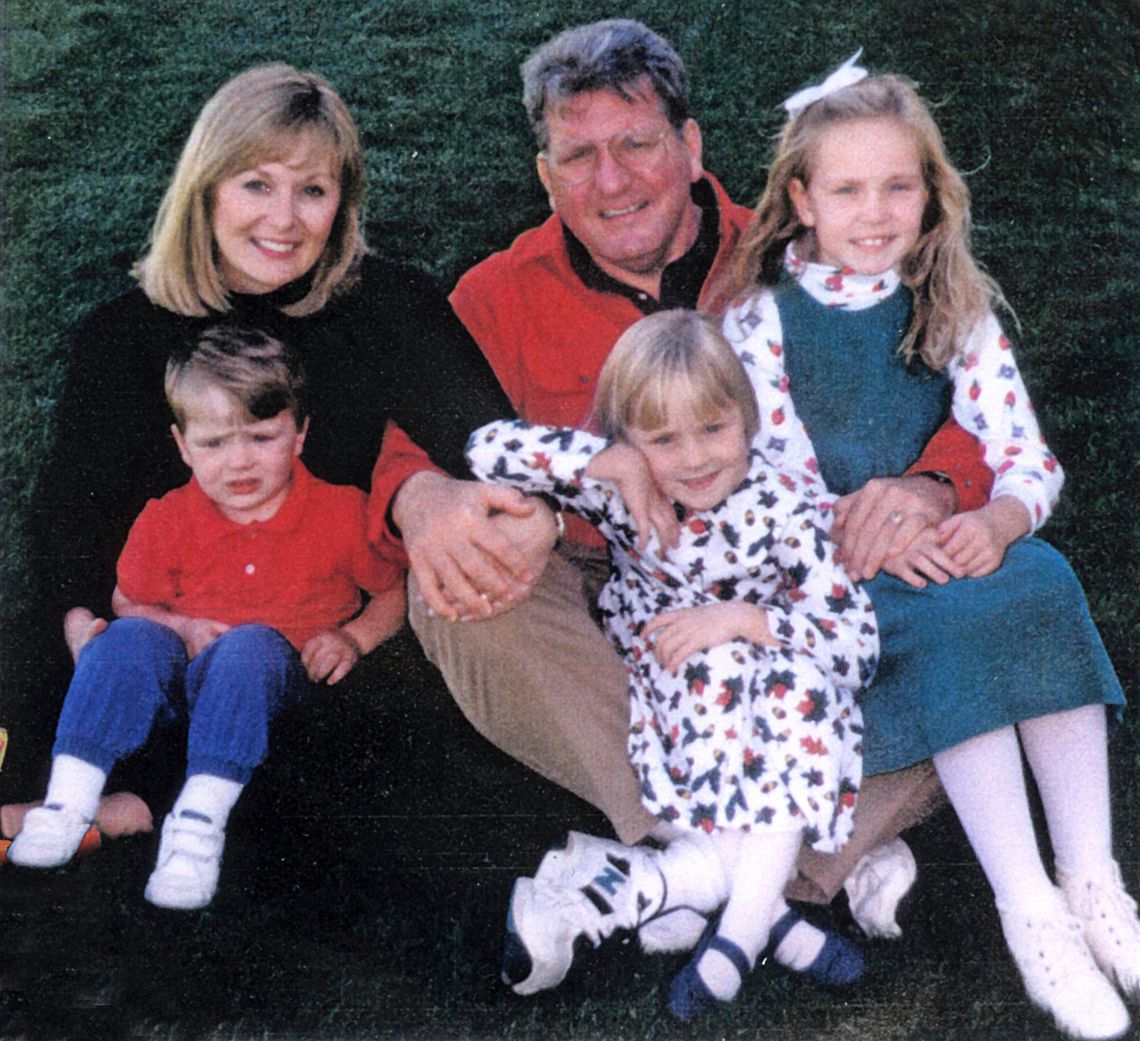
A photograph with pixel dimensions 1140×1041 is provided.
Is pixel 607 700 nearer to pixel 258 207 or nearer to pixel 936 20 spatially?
pixel 258 207

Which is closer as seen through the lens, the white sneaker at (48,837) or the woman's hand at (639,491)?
the woman's hand at (639,491)

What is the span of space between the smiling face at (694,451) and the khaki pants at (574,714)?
14.1 inches

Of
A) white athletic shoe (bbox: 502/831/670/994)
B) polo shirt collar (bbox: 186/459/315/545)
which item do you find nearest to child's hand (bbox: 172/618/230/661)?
polo shirt collar (bbox: 186/459/315/545)

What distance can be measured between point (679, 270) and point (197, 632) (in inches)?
51.2

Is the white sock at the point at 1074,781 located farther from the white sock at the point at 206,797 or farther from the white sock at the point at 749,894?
the white sock at the point at 206,797

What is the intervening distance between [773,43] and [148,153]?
1.42m

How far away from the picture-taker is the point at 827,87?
285cm

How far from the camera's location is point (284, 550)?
9.30ft

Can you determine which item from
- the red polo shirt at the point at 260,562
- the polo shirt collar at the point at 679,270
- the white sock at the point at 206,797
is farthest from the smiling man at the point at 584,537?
the white sock at the point at 206,797

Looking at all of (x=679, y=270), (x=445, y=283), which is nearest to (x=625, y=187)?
(x=679, y=270)

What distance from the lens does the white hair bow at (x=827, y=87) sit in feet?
9.32

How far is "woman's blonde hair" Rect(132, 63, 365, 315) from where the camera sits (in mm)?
2861

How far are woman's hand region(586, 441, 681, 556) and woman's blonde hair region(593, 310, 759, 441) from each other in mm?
69

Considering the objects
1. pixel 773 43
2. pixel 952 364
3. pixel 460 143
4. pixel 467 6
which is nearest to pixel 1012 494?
pixel 952 364
